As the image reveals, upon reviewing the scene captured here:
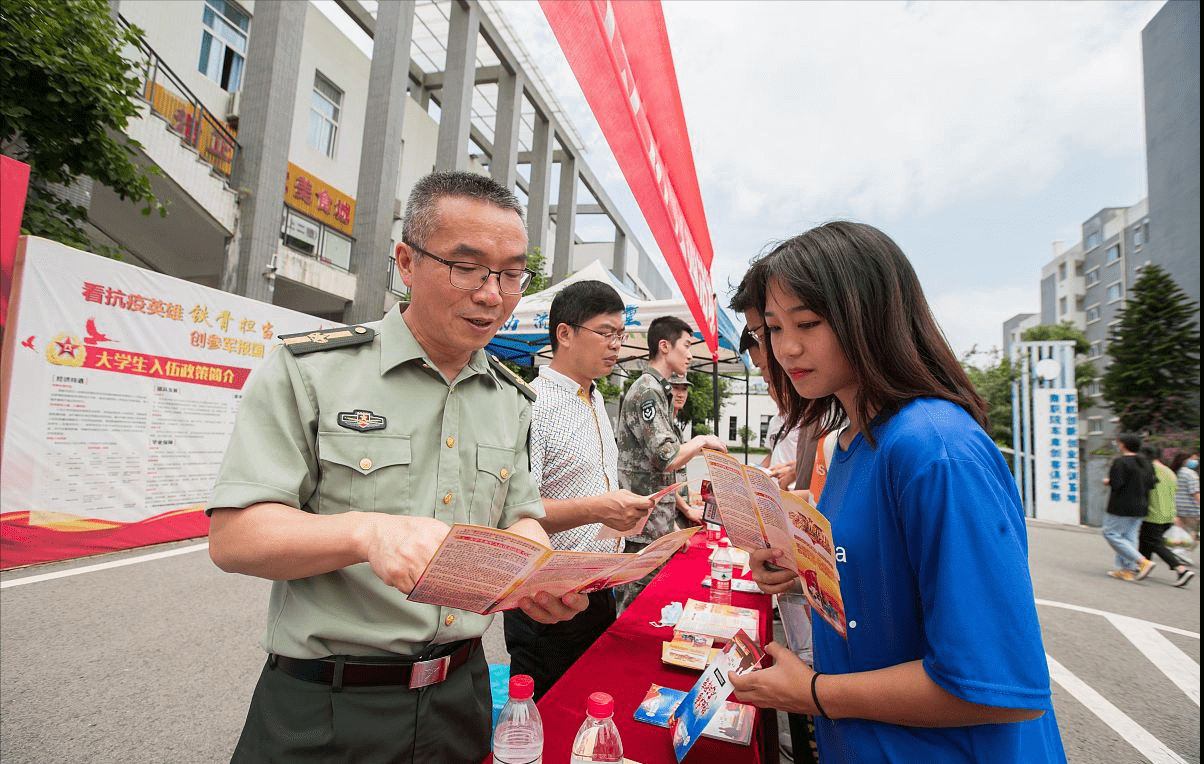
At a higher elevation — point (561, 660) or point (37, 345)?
point (37, 345)

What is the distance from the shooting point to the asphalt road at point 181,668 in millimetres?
2463

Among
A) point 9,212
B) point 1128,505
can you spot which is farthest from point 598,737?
point 1128,505

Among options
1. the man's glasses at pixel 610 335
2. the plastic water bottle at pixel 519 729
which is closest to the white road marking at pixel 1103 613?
the man's glasses at pixel 610 335

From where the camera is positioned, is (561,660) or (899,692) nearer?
(899,692)

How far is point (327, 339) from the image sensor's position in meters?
1.18

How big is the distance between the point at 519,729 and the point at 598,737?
6.4 inches

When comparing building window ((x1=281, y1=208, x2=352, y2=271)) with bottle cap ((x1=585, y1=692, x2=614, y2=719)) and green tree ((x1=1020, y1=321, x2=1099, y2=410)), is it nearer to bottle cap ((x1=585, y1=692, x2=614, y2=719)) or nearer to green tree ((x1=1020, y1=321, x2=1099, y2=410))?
bottle cap ((x1=585, y1=692, x2=614, y2=719))

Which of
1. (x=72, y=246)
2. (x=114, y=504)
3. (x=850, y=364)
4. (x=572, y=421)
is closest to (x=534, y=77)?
(x=72, y=246)

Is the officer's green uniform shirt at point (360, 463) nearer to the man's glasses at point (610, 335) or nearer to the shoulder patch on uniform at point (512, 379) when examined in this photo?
the shoulder patch on uniform at point (512, 379)

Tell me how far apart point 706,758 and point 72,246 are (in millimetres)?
5961

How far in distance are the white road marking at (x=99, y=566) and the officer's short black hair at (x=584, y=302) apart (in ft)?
14.5

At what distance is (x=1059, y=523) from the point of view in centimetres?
1199

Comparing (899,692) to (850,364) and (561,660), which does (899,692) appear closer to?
(850,364)

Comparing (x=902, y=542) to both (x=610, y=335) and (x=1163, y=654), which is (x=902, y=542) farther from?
(x=1163, y=654)
